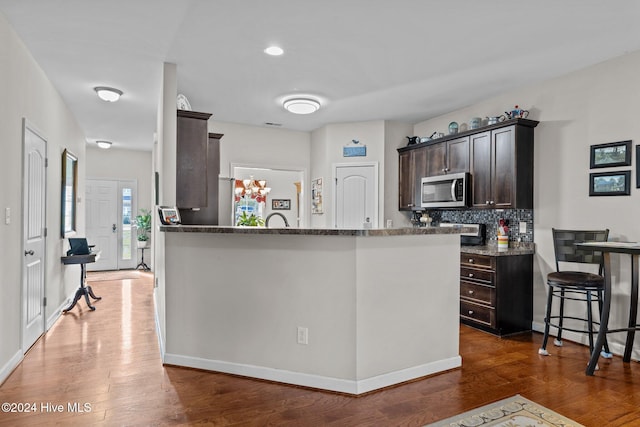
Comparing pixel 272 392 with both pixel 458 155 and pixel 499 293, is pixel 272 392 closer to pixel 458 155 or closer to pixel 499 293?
pixel 499 293

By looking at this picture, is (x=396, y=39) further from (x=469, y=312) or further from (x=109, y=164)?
(x=109, y=164)

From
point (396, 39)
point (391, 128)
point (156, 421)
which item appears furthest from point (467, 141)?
point (156, 421)

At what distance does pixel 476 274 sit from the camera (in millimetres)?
4008

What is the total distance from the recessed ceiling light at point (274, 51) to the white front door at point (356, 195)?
2686mm

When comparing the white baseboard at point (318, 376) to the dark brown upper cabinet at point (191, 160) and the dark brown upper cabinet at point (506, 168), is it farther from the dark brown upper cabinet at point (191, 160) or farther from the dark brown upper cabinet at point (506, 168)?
the dark brown upper cabinet at point (506, 168)

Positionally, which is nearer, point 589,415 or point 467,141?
point 589,415

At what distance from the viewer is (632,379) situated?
9.17 feet

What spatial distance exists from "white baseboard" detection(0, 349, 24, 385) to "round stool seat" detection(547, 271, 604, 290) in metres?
4.31

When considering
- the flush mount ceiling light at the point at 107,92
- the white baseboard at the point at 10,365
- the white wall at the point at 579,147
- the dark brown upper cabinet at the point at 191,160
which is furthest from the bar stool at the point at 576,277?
the flush mount ceiling light at the point at 107,92

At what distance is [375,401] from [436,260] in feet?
3.52

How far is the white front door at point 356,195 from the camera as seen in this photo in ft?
18.9

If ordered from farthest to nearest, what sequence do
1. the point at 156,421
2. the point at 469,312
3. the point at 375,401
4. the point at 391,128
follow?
the point at 391,128 → the point at 469,312 → the point at 375,401 → the point at 156,421

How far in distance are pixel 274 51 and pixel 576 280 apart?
3.21 metres

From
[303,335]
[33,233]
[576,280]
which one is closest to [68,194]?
[33,233]
